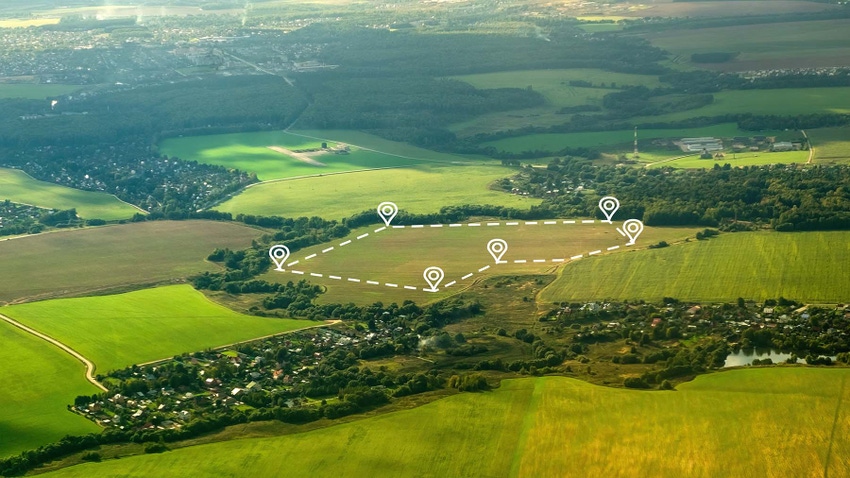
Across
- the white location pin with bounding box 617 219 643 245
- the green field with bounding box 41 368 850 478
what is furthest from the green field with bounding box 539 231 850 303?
the green field with bounding box 41 368 850 478

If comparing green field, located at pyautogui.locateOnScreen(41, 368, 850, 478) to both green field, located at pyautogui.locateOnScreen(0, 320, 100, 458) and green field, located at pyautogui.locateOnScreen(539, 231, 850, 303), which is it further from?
green field, located at pyautogui.locateOnScreen(539, 231, 850, 303)

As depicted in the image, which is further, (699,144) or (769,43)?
(769,43)

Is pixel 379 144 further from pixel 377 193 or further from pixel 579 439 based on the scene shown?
pixel 579 439

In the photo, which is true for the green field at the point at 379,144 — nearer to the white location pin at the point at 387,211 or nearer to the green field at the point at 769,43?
the white location pin at the point at 387,211

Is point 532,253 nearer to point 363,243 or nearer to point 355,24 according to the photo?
point 363,243

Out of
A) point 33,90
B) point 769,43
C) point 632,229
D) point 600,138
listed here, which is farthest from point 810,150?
point 33,90

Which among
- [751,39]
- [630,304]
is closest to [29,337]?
[630,304]

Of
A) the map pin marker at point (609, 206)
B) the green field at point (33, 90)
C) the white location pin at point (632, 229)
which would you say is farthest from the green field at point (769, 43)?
the green field at point (33, 90)
